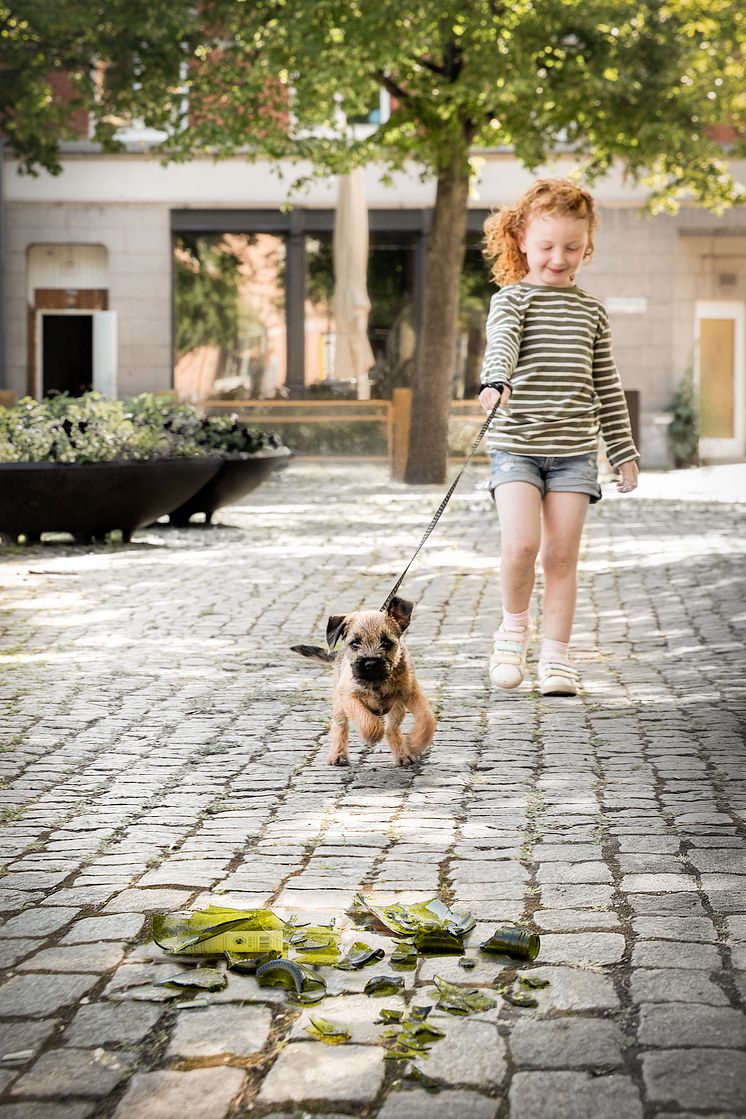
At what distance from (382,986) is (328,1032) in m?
0.26

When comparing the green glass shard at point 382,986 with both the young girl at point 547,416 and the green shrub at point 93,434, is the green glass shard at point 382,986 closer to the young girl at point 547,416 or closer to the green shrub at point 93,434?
the young girl at point 547,416

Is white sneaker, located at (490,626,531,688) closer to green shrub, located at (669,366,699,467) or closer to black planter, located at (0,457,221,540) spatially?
black planter, located at (0,457,221,540)

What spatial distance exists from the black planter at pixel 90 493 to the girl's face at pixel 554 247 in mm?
6074

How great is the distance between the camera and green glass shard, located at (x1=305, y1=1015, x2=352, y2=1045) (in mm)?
3123

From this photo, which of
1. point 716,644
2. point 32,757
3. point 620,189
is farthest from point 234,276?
point 32,757

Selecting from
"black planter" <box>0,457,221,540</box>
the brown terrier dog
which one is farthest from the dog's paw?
"black planter" <box>0,457,221,540</box>

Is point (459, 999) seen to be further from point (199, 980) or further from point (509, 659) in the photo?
point (509, 659)

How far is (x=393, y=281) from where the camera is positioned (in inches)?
1095

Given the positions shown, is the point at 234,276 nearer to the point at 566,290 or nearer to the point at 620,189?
the point at 620,189

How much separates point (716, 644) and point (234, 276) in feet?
67.4

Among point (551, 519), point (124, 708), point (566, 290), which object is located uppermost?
point (566, 290)

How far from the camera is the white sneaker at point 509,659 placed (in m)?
7.00

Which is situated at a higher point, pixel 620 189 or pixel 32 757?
pixel 620 189

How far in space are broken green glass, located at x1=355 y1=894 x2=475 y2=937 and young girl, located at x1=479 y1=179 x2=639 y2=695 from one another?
10.2 ft
